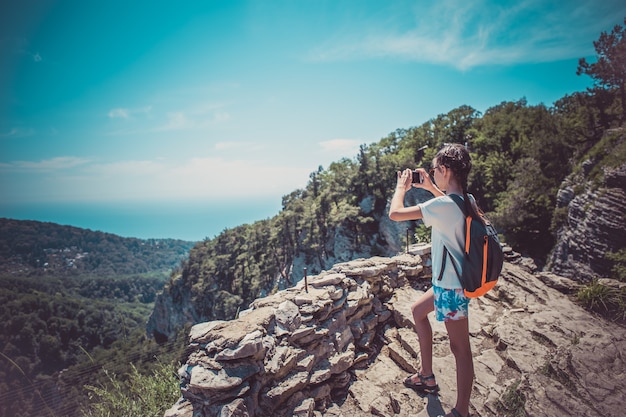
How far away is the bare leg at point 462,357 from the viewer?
2.74 m

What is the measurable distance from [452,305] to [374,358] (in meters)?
2.76

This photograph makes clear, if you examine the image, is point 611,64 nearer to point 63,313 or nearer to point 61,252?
point 63,313

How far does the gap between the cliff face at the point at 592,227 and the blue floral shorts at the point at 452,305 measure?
51.4ft

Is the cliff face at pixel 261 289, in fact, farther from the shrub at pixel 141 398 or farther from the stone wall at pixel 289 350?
the shrub at pixel 141 398

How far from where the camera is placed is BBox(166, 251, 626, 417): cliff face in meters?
3.39

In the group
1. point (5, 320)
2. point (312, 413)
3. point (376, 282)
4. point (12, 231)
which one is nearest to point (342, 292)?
point (376, 282)

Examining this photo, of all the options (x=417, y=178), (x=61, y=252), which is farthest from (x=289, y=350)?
(x=61, y=252)

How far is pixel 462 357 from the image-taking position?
9.09 ft

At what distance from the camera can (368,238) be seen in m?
35.4

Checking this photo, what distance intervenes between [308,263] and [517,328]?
121ft

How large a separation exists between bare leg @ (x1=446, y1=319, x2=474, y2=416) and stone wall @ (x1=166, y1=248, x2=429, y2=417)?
1.60 meters

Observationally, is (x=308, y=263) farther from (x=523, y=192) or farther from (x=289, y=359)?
(x=289, y=359)

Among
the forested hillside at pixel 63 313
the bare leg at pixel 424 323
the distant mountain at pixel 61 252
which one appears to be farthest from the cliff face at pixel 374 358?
the distant mountain at pixel 61 252

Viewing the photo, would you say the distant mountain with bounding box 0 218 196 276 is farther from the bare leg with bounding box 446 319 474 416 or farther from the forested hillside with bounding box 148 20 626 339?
the bare leg with bounding box 446 319 474 416
